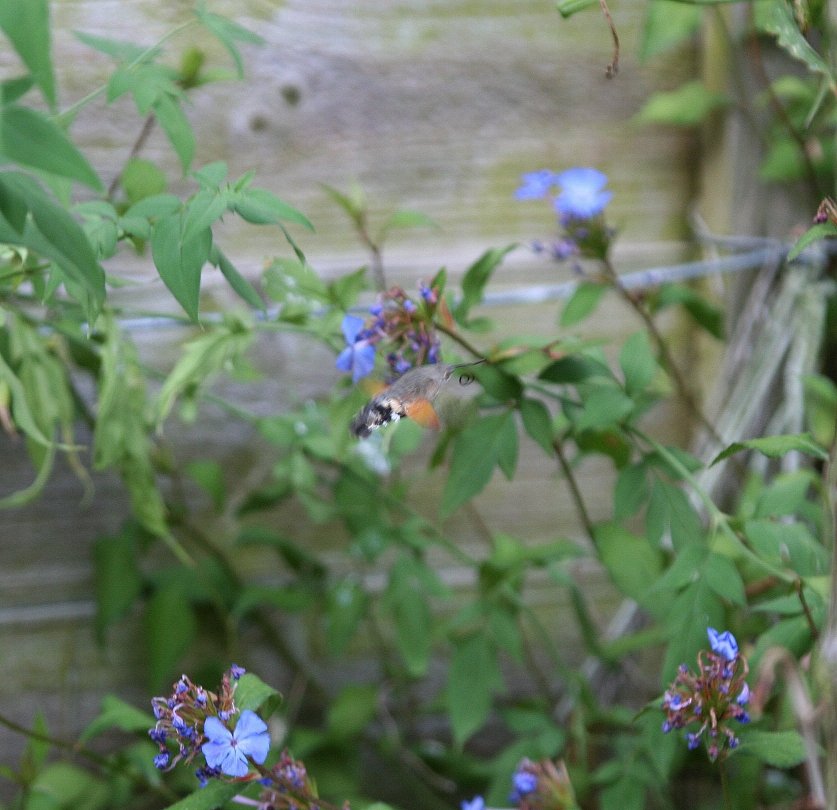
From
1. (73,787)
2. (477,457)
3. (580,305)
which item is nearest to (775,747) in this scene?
A: (477,457)

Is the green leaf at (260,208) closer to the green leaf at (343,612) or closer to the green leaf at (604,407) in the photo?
the green leaf at (604,407)

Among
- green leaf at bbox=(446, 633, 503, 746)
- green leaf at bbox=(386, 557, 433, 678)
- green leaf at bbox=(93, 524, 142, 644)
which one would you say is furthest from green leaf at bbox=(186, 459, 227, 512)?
green leaf at bbox=(446, 633, 503, 746)

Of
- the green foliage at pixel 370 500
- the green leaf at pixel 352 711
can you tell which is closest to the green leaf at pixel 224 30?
the green foliage at pixel 370 500

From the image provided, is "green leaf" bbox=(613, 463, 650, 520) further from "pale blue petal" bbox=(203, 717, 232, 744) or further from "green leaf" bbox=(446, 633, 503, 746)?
"pale blue petal" bbox=(203, 717, 232, 744)

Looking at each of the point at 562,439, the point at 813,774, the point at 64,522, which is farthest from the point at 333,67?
the point at 813,774

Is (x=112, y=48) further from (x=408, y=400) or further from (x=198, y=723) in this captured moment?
(x=198, y=723)

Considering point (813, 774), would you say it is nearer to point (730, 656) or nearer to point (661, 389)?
point (730, 656)
